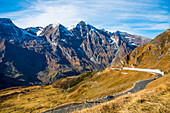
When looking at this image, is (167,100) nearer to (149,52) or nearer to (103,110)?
(103,110)

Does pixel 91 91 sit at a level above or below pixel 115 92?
below

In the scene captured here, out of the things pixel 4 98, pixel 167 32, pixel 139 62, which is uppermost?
pixel 167 32

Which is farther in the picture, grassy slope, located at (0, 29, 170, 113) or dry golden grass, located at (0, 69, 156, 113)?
dry golden grass, located at (0, 69, 156, 113)

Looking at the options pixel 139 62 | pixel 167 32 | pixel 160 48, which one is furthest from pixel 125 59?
pixel 167 32

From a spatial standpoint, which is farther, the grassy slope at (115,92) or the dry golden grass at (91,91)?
the dry golden grass at (91,91)

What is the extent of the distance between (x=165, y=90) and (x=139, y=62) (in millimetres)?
131366

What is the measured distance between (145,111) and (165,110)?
0.94 meters

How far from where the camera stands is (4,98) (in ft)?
493

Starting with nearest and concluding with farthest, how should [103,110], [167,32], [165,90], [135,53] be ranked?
[103,110] < [165,90] < [167,32] < [135,53]

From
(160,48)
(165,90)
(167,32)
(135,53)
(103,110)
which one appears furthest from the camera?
(135,53)

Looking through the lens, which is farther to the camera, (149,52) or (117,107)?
(149,52)

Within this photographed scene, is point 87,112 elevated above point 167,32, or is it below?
below

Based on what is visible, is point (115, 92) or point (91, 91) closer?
point (115, 92)

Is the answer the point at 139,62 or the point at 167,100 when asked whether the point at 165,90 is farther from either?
the point at 139,62
